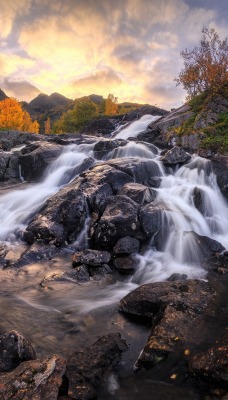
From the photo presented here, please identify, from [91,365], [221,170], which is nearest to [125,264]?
[91,365]

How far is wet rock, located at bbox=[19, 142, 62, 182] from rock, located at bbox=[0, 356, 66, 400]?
17.1 metres

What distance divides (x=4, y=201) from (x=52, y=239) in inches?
239

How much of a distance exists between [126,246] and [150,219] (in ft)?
5.60

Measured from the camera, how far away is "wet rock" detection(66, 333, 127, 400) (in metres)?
4.30

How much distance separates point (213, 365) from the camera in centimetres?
436

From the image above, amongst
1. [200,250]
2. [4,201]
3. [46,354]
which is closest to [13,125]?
[4,201]

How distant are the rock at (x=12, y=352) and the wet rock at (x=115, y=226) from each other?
6.56 m

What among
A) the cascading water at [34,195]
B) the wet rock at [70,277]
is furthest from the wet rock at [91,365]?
the cascading water at [34,195]

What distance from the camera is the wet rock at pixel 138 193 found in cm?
1304

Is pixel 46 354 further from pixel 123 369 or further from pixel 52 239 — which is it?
pixel 52 239

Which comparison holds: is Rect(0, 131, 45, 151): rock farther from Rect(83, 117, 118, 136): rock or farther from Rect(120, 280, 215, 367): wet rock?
Rect(120, 280, 215, 367): wet rock

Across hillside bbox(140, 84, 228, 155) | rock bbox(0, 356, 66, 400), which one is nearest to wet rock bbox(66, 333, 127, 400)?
rock bbox(0, 356, 66, 400)

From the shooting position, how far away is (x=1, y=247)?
11297 mm

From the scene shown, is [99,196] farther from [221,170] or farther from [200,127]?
[200,127]
